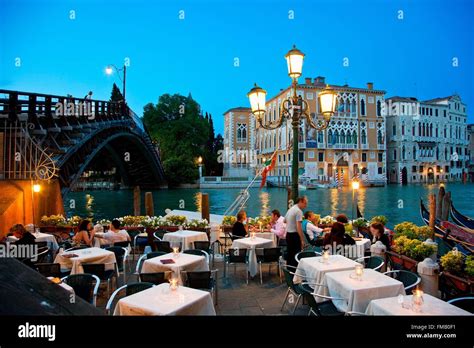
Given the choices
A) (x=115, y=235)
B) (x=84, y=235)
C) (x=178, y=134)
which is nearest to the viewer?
(x=84, y=235)

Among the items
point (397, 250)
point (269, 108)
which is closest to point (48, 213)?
point (397, 250)

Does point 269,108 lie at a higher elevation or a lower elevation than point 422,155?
higher

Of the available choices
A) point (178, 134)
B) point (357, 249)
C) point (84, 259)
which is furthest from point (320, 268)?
point (178, 134)

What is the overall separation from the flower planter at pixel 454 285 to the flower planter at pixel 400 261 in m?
0.53

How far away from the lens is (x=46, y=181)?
1009 cm

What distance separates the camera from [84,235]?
6.72m

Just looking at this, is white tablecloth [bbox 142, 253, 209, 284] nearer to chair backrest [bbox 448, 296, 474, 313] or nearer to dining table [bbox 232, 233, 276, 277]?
dining table [bbox 232, 233, 276, 277]

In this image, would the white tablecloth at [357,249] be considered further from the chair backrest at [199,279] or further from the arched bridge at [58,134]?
the arched bridge at [58,134]

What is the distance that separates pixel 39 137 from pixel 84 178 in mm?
42526

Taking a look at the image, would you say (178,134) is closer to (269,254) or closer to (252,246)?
(252,246)

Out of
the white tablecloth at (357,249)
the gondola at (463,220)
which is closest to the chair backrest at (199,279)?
the white tablecloth at (357,249)

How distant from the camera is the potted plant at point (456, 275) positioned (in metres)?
4.19

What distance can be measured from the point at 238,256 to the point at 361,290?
Result: 9.07 feet

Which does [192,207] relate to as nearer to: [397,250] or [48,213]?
[48,213]
